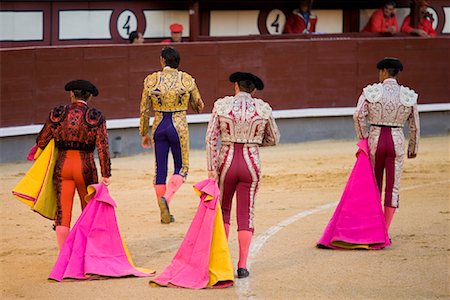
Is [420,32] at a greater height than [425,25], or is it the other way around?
[425,25]

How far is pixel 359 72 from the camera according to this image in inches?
613

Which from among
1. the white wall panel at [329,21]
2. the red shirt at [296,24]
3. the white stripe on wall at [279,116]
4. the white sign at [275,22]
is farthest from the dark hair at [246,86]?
the white wall panel at [329,21]

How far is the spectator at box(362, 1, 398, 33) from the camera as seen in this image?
16281mm

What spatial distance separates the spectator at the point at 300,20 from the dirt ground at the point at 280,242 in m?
3.05

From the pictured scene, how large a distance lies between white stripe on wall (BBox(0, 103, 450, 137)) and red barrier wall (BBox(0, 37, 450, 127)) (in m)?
0.08

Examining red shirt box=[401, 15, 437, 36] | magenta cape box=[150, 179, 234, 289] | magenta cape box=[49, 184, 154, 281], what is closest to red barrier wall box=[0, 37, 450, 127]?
red shirt box=[401, 15, 437, 36]

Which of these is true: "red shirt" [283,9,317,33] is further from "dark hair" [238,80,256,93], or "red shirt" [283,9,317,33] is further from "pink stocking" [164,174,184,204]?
"dark hair" [238,80,256,93]

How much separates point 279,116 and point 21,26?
10.9 ft

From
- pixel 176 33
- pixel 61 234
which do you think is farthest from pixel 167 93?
pixel 176 33

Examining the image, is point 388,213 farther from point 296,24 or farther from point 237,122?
point 296,24

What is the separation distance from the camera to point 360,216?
28.6ft

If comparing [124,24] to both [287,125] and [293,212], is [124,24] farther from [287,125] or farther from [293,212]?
[293,212]

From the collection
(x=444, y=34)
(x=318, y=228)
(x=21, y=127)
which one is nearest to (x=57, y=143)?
(x=318, y=228)

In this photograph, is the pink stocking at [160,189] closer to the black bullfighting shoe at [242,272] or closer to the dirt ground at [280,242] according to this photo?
the dirt ground at [280,242]
